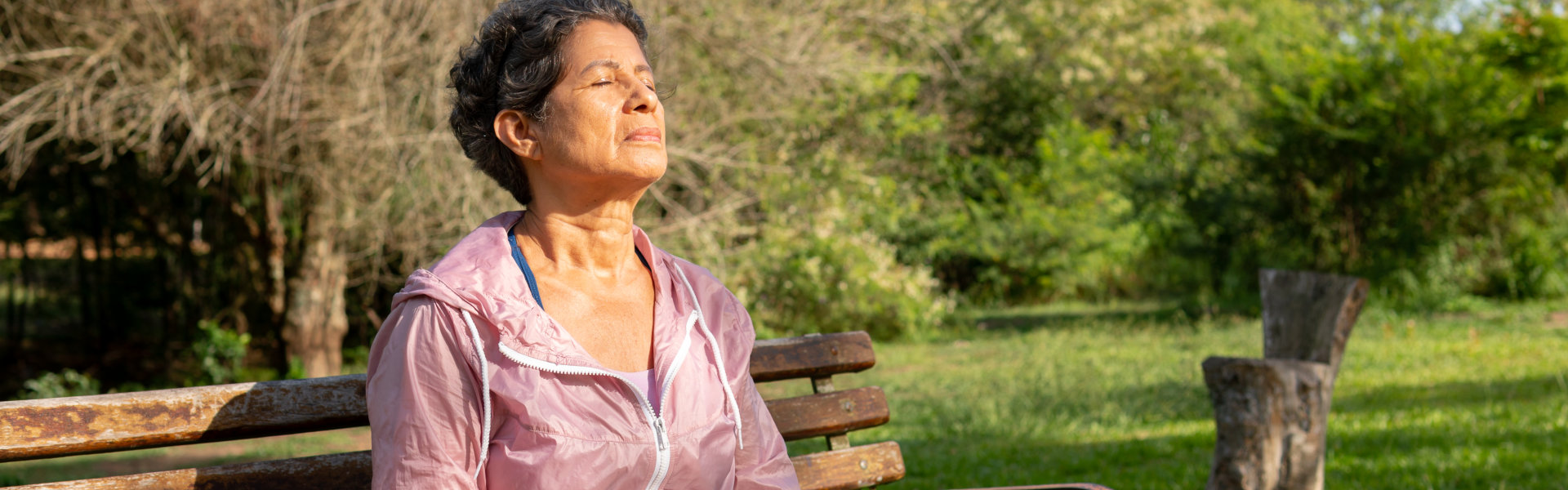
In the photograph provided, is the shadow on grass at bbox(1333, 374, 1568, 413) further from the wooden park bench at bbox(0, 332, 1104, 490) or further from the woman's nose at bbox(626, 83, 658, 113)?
the woman's nose at bbox(626, 83, 658, 113)

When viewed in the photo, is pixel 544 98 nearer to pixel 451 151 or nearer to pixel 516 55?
pixel 516 55

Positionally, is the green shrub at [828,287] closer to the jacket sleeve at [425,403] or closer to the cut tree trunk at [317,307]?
the cut tree trunk at [317,307]

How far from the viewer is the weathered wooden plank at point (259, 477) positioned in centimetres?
194

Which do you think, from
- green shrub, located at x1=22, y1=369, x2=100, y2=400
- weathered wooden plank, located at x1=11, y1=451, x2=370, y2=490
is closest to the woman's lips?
weathered wooden plank, located at x1=11, y1=451, x2=370, y2=490

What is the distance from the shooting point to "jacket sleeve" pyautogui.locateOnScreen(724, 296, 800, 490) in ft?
6.81

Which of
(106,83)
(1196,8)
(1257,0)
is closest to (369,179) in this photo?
(106,83)

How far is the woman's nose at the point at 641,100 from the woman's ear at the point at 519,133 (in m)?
0.16

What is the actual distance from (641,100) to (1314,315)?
3.48 metres

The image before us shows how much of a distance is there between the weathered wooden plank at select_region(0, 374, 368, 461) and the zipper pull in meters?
0.62

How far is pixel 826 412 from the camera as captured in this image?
270 cm

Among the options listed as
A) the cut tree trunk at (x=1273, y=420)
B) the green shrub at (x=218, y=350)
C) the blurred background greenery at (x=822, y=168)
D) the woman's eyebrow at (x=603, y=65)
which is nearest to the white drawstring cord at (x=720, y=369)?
the woman's eyebrow at (x=603, y=65)

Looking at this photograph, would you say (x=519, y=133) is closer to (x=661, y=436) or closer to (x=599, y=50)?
(x=599, y=50)

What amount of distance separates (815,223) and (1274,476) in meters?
8.07

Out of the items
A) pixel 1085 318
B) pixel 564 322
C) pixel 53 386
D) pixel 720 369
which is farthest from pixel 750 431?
pixel 1085 318
